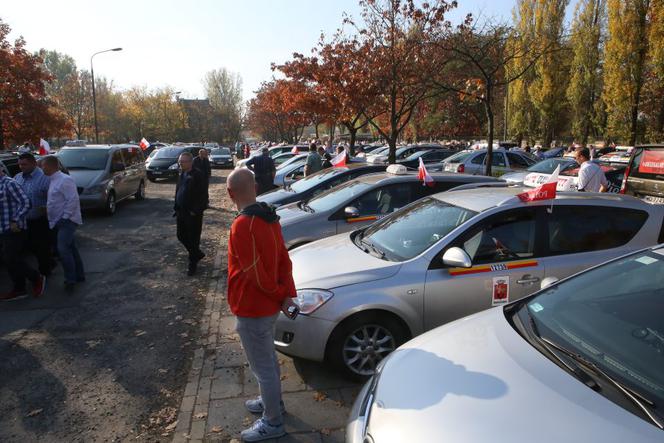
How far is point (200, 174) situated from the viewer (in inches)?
276

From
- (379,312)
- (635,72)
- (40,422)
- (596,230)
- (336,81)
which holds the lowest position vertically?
(40,422)

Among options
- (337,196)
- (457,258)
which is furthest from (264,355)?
(337,196)

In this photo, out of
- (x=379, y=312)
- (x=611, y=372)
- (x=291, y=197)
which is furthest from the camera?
(x=291, y=197)

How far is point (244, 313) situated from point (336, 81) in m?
16.0

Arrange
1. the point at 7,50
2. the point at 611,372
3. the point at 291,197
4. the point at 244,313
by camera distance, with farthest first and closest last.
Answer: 1. the point at 7,50
2. the point at 291,197
3. the point at 244,313
4. the point at 611,372

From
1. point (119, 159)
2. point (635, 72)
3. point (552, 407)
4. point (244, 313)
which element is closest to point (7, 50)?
point (119, 159)

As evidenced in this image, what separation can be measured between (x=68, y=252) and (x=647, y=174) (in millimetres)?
9719

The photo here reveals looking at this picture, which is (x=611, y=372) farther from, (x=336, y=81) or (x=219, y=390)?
(x=336, y=81)

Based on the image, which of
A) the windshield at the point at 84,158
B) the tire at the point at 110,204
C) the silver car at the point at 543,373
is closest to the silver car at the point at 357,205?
the silver car at the point at 543,373

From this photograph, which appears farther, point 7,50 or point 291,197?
point 7,50

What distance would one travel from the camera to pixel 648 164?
852cm

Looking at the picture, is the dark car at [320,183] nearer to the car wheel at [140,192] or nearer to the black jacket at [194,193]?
the black jacket at [194,193]

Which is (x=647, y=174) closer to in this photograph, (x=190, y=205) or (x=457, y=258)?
(x=457, y=258)

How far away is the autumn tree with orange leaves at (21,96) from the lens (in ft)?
64.2
